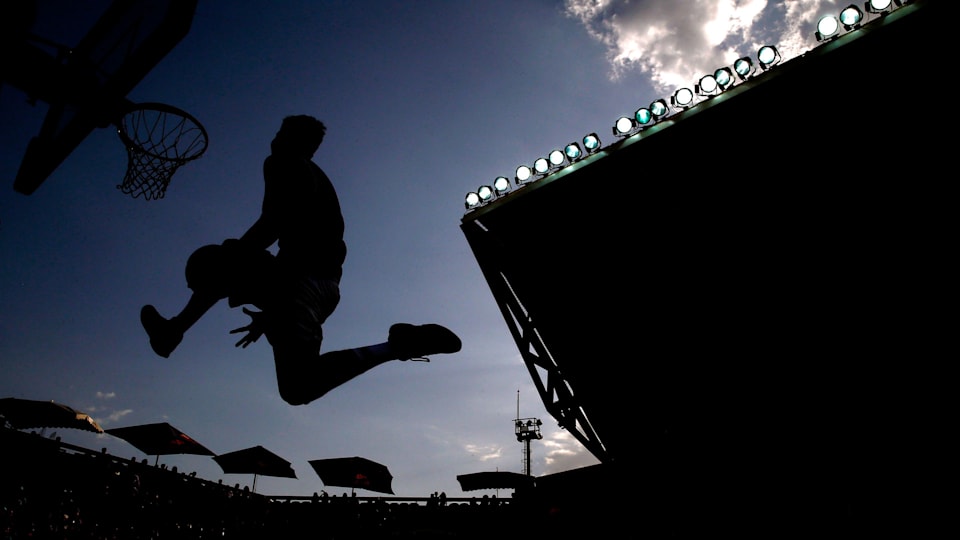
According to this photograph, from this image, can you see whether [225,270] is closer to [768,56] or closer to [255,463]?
[768,56]

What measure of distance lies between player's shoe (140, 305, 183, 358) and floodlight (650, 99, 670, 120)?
23.3 ft

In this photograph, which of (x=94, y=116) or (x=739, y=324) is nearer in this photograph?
(x=94, y=116)

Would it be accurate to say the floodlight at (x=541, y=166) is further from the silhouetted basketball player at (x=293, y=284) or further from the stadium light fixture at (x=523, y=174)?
the silhouetted basketball player at (x=293, y=284)

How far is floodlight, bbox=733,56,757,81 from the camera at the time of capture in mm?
6980

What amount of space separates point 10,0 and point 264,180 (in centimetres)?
275

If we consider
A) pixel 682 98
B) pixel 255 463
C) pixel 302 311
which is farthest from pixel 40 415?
pixel 682 98

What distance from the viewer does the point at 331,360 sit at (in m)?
2.03

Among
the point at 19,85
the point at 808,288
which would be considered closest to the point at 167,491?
the point at 19,85

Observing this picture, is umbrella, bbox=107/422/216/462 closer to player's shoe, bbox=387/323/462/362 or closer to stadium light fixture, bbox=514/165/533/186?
stadium light fixture, bbox=514/165/533/186

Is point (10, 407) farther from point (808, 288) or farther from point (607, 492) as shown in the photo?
point (808, 288)

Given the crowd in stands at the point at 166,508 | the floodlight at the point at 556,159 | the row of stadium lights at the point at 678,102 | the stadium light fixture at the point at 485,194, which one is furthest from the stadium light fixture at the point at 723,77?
the crowd in stands at the point at 166,508

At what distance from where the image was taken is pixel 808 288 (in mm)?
8039

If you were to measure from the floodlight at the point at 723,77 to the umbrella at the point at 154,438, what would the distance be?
14195 millimetres

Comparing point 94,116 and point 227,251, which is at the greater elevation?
point 94,116
